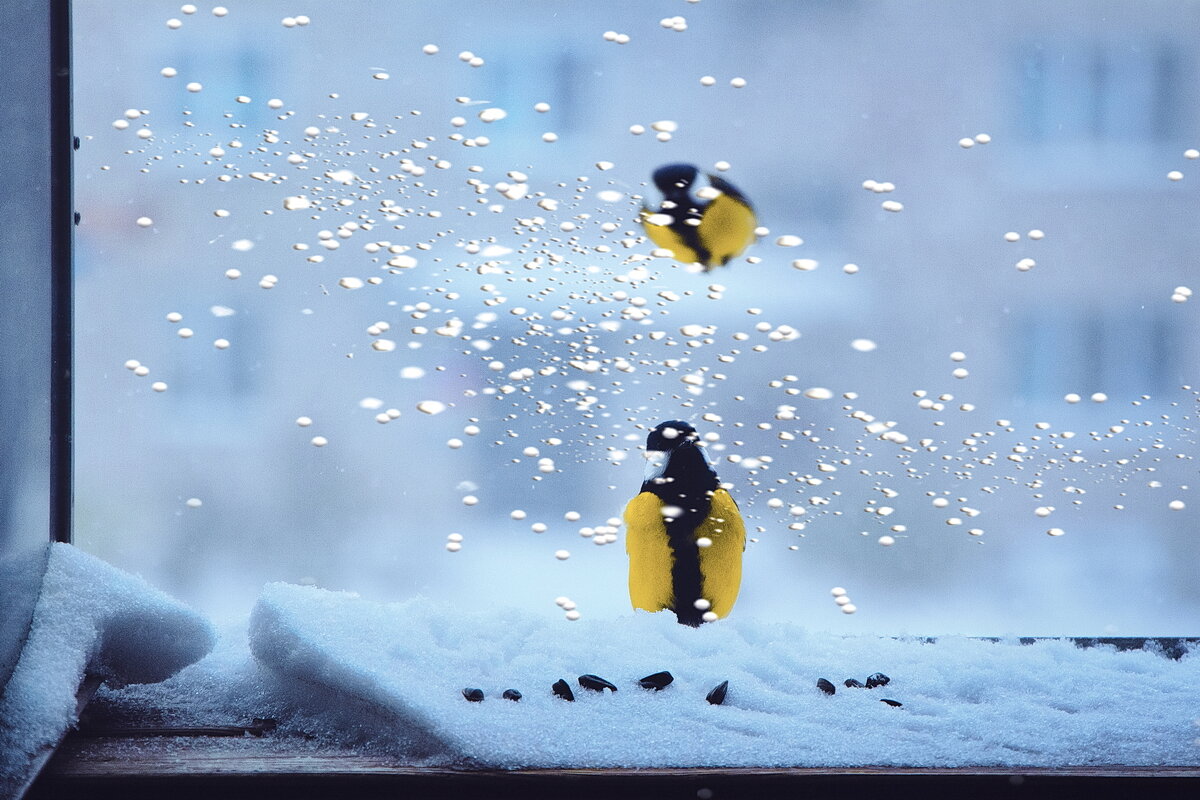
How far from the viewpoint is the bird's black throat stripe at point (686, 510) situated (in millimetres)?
974

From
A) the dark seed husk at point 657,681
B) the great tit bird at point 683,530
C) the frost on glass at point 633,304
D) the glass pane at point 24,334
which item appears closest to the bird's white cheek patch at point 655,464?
the great tit bird at point 683,530

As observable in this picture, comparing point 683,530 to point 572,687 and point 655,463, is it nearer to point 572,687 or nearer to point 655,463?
point 655,463

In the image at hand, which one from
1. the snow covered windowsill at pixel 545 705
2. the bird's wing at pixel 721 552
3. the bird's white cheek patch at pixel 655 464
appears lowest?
the snow covered windowsill at pixel 545 705

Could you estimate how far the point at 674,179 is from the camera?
1.10 metres

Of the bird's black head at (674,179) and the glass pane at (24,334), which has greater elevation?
the bird's black head at (674,179)

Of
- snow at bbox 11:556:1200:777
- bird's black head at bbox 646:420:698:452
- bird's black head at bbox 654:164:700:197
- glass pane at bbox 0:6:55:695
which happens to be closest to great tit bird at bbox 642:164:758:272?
bird's black head at bbox 654:164:700:197

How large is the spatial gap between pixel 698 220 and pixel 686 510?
376 mm

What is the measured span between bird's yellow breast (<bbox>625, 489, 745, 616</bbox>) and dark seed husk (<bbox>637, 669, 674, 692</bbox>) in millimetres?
201

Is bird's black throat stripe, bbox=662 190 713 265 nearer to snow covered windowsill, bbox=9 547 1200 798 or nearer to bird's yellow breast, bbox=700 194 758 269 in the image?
bird's yellow breast, bbox=700 194 758 269

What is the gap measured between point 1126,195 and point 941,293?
0.27 m

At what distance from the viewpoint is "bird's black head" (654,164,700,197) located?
3.59 feet

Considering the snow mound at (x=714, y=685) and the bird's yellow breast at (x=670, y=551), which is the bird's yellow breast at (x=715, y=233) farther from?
the snow mound at (x=714, y=685)

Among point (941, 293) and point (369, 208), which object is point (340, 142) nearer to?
point (369, 208)

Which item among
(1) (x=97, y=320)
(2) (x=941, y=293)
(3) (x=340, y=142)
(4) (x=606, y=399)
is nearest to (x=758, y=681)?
(4) (x=606, y=399)
